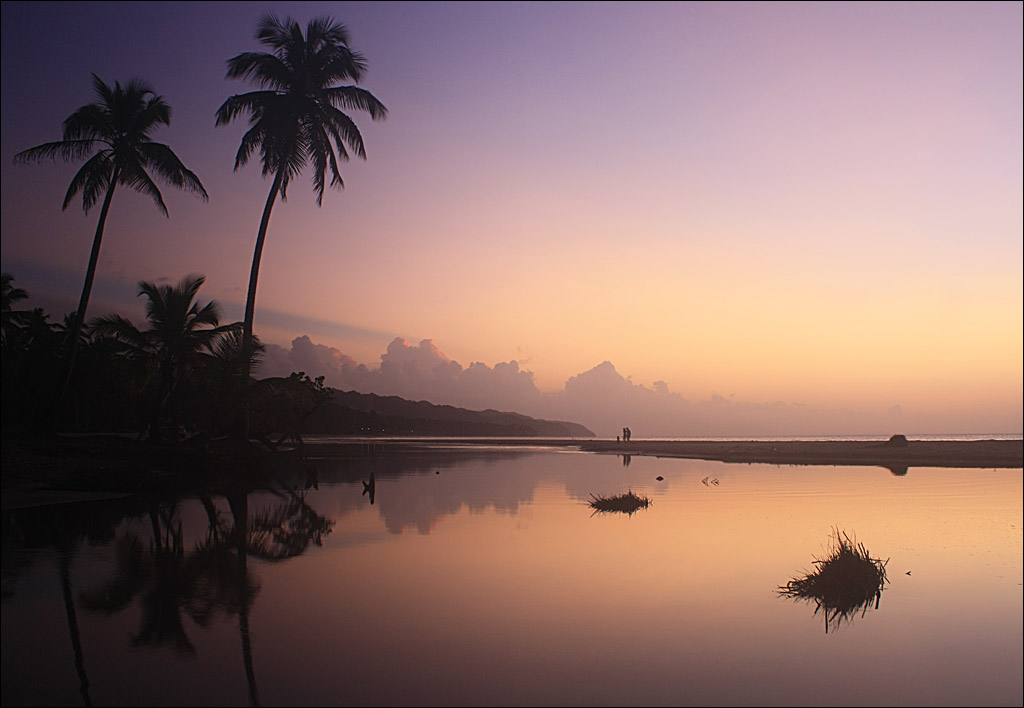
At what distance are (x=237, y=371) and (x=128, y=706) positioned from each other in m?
31.6

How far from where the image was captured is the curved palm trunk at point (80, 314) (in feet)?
109

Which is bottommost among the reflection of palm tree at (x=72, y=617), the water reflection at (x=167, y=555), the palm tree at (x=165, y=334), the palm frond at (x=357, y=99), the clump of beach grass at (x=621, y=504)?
the clump of beach grass at (x=621, y=504)

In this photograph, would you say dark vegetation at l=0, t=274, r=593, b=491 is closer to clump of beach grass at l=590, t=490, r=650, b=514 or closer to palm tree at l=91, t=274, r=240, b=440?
palm tree at l=91, t=274, r=240, b=440

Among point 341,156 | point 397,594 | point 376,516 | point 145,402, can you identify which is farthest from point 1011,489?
point 145,402

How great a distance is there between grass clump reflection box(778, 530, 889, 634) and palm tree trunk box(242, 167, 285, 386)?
1225 inches

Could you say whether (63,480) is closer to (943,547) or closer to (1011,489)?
(943,547)

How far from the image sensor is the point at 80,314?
34.1m

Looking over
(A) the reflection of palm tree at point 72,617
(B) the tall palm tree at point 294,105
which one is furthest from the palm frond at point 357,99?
(A) the reflection of palm tree at point 72,617

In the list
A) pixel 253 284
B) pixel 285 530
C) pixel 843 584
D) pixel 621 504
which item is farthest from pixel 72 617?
pixel 253 284

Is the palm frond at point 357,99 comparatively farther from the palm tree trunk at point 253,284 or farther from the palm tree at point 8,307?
the palm tree at point 8,307

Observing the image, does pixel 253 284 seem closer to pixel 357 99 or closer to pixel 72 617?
pixel 357 99

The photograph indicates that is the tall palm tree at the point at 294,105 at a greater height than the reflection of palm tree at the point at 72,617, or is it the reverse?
the tall palm tree at the point at 294,105

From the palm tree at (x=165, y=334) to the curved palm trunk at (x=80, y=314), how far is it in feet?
15.1

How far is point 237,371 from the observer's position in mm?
36250
